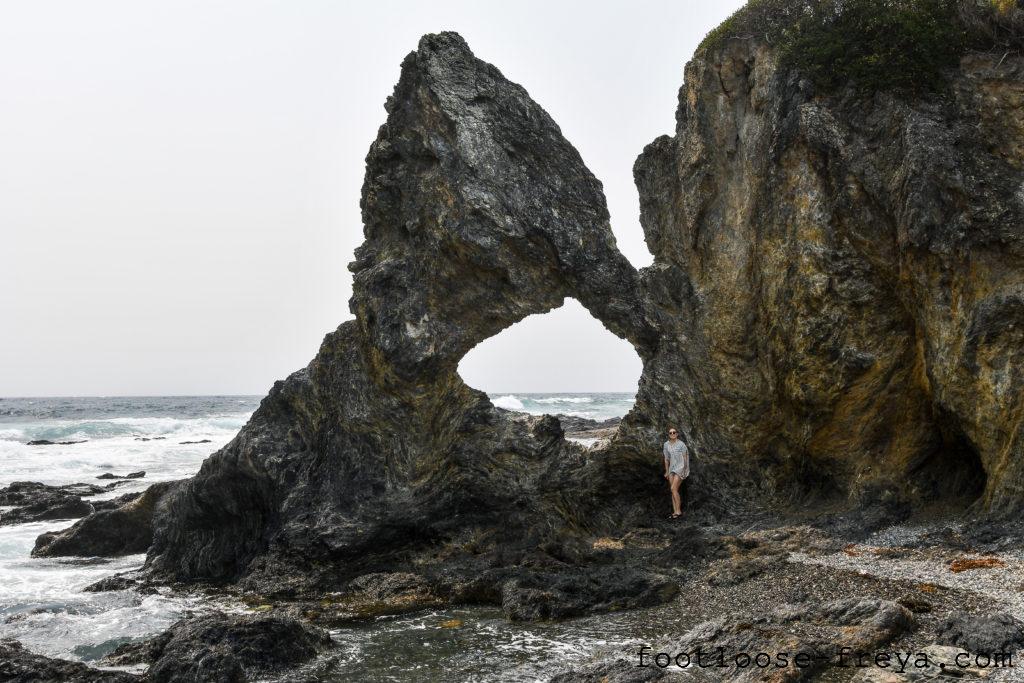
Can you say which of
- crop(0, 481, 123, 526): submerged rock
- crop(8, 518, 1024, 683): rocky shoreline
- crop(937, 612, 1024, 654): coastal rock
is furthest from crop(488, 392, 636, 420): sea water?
crop(937, 612, 1024, 654): coastal rock

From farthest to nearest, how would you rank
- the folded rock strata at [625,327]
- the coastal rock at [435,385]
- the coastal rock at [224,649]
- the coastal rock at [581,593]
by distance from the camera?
1. the coastal rock at [435,385]
2. the folded rock strata at [625,327]
3. the coastal rock at [581,593]
4. the coastal rock at [224,649]

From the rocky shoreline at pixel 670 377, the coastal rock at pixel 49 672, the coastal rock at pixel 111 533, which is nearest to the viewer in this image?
the coastal rock at pixel 49 672

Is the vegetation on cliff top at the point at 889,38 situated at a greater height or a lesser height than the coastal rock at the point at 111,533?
greater

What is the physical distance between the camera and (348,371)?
56.0 feet

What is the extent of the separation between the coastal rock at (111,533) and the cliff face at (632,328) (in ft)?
8.79

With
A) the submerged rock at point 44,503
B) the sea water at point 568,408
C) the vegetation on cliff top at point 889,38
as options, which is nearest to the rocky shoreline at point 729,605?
the vegetation on cliff top at point 889,38

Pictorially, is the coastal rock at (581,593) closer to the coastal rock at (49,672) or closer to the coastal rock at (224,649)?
the coastal rock at (224,649)

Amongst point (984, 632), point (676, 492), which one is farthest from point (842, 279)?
point (984, 632)

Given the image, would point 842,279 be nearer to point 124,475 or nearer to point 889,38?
point 889,38

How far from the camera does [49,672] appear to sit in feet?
32.2

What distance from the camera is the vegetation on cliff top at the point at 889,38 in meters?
14.3

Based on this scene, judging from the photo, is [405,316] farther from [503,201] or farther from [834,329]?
[834,329]

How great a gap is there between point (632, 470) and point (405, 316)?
250 inches

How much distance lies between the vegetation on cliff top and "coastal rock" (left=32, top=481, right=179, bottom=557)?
60.9 feet
